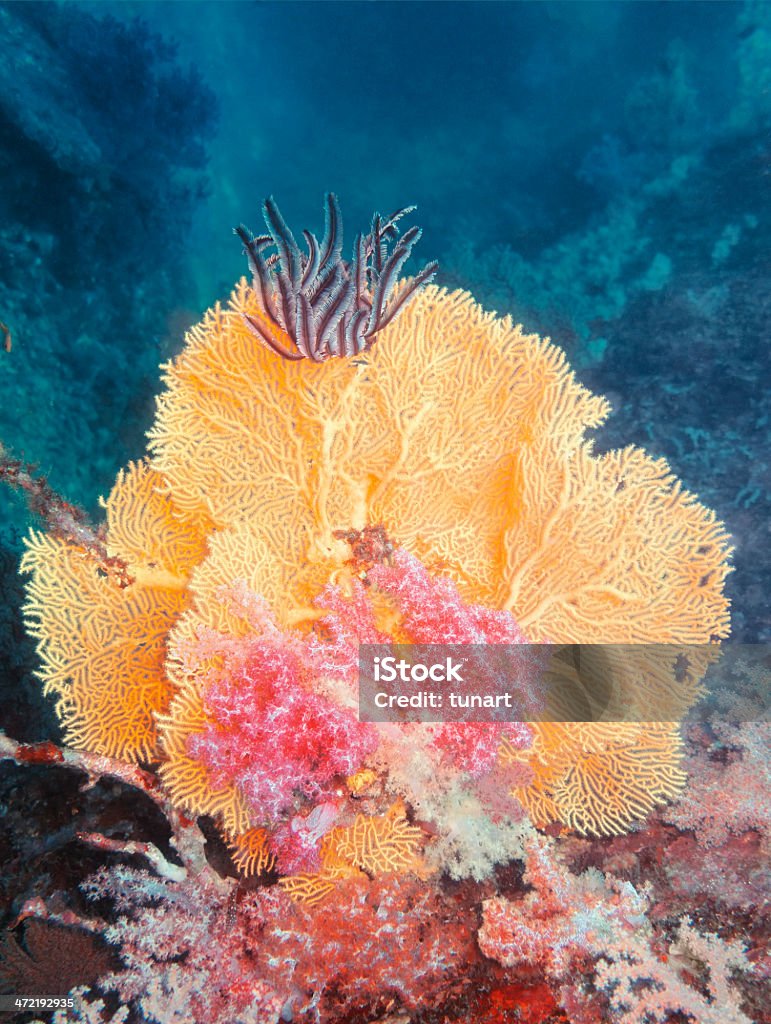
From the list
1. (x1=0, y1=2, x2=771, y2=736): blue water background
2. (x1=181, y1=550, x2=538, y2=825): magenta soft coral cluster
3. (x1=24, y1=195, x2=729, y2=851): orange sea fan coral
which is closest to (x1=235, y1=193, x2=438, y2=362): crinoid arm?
(x1=24, y1=195, x2=729, y2=851): orange sea fan coral

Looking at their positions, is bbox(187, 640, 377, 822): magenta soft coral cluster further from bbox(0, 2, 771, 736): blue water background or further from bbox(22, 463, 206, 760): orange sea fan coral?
bbox(0, 2, 771, 736): blue water background

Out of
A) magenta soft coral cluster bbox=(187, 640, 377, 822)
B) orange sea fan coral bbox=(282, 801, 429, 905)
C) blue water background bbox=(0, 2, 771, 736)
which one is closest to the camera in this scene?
magenta soft coral cluster bbox=(187, 640, 377, 822)

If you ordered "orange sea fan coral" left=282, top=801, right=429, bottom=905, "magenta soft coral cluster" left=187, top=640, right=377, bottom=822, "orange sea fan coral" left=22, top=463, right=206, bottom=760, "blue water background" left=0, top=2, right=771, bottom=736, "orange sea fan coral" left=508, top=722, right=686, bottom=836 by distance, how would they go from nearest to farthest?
"magenta soft coral cluster" left=187, top=640, right=377, bottom=822 < "orange sea fan coral" left=282, top=801, right=429, bottom=905 < "orange sea fan coral" left=508, top=722, right=686, bottom=836 < "orange sea fan coral" left=22, top=463, right=206, bottom=760 < "blue water background" left=0, top=2, right=771, bottom=736

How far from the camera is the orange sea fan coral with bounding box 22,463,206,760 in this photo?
3.19 metres

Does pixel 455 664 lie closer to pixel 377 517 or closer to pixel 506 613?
pixel 506 613

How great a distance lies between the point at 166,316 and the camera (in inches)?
458

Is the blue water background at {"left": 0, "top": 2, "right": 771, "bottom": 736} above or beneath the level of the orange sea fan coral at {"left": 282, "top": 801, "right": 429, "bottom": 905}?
above

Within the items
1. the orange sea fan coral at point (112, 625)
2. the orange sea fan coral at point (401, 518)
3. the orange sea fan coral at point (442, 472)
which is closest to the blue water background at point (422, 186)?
the orange sea fan coral at point (112, 625)
